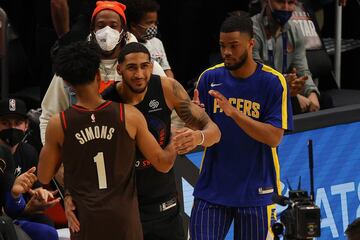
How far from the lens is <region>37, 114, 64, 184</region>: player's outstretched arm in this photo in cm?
513

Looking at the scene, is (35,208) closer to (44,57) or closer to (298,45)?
(44,57)

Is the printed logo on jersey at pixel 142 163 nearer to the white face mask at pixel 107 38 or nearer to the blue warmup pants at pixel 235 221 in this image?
the blue warmup pants at pixel 235 221

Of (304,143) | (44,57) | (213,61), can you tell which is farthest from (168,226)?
(213,61)

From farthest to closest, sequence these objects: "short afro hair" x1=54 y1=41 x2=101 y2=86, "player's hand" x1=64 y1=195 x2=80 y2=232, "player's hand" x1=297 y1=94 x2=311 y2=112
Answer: "player's hand" x1=297 y1=94 x2=311 y2=112, "player's hand" x1=64 y1=195 x2=80 y2=232, "short afro hair" x1=54 y1=41 x2=101 y2=86

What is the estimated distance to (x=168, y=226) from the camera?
5867mm

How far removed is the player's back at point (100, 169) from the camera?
5113 mm

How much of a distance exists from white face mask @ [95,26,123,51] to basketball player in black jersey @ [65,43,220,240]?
668 millimetres

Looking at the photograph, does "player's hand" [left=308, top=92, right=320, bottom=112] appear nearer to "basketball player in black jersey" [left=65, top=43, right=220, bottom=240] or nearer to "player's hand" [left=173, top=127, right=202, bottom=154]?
"basketball player in black jersey" [left=65, top=43, right=220, bottom=240]

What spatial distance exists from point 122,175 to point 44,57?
379 cm

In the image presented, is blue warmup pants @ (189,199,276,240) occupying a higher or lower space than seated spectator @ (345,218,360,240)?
lower

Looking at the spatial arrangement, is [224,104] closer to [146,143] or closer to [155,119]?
[155,119]

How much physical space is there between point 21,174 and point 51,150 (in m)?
1.60

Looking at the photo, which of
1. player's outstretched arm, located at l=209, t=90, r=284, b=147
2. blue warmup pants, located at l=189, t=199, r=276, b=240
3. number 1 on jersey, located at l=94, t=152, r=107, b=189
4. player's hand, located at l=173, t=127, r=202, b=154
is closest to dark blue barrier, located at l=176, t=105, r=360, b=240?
blue warmup pants, located at l=189, t=199, r=276, b=240

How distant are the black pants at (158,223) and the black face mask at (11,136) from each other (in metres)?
1.67
